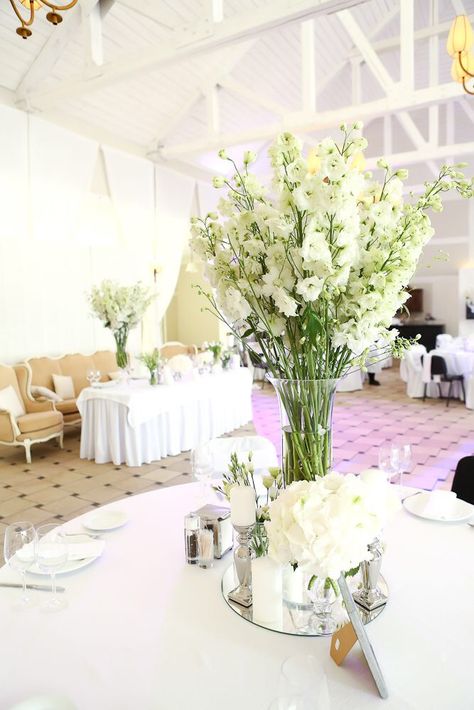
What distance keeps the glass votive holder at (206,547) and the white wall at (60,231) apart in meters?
5.41

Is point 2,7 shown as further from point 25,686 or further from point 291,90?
point 25,686

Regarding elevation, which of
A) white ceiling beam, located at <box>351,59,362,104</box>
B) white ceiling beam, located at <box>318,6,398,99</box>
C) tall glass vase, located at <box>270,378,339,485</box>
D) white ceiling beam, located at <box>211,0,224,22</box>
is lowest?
tall glass vase, located at <box>270,378,339,485</box>

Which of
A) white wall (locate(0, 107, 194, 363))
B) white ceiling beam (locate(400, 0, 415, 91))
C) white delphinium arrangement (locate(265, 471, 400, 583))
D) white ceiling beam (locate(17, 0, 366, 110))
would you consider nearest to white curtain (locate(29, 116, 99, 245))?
white wall (locate(0, 107, 194, 363))

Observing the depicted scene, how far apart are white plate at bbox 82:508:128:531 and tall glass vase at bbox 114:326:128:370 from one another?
4.04m

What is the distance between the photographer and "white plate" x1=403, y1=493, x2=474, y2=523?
5.87ft

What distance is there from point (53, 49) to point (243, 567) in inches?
275

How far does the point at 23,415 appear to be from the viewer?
590 centimetres

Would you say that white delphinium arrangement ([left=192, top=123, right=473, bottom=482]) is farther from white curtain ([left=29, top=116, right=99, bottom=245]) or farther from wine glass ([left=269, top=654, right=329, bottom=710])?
white curtain ([left=29, top=116, right=99, bottom=245])

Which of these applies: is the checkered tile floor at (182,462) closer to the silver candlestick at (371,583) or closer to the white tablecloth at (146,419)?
the white tablecloth at (146,419)

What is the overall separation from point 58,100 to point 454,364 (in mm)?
6777

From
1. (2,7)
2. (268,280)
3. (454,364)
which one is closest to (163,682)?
(268,280)

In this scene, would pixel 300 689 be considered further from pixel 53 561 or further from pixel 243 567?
pixel 53 561

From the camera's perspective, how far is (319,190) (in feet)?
3.48

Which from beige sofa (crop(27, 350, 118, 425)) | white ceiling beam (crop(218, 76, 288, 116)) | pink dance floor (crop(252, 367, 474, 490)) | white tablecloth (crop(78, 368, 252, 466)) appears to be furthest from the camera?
white ceiling beam (crop(218, 76, 288, 116))
